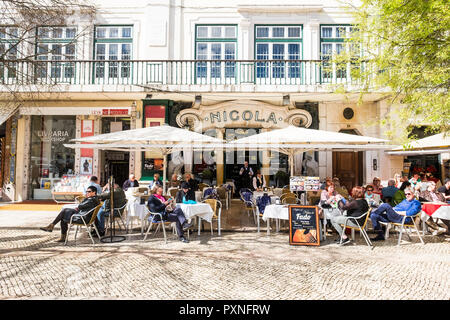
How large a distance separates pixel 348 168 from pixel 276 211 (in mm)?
7524

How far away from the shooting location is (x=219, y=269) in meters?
4.62

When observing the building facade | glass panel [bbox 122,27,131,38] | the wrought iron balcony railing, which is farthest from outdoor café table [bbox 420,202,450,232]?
glass panel [bbox 122,27,131,38]

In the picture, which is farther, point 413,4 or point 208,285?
point 413,4

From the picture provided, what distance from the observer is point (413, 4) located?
5.98 metres

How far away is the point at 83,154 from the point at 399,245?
478 inches

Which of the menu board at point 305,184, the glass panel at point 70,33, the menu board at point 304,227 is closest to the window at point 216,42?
the glass panel at point 70,33

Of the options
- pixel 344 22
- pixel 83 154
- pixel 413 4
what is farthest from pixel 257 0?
pixel 83 154

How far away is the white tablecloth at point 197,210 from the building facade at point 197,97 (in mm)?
5858

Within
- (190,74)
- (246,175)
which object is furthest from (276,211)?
(190,74)

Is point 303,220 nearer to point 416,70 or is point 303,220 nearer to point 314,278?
point 314,278

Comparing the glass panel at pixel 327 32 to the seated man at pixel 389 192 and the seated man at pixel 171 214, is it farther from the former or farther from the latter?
the seated man at pixel 171 214

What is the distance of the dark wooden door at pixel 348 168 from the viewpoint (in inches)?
510

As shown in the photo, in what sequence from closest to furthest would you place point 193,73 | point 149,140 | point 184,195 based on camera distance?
point 184,195 < point 149,140 < point 193,73

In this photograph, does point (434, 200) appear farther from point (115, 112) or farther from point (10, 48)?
point (115, 112)
